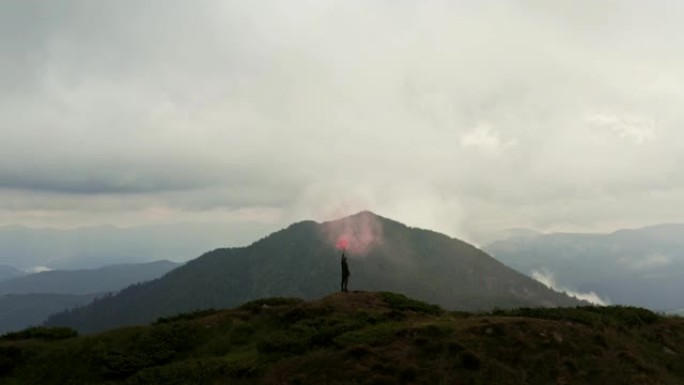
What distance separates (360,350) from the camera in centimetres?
2311

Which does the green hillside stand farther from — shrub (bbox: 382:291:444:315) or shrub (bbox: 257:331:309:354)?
shrub (bbox: 382:291:444:315)

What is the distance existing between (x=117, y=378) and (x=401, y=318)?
15.5 metres

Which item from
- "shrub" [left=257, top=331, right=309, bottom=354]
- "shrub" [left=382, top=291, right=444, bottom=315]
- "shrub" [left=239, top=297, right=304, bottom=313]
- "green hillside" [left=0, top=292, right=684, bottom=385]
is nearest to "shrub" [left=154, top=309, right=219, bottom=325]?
"shrub" [left=239, top=297, right=304, bottom=313]

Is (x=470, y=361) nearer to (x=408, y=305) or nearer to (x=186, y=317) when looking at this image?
(x=408, y=305)

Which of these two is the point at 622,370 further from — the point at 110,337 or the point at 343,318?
the point at 110,337

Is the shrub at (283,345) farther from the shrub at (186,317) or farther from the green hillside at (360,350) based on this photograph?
the shrub at (186,317)

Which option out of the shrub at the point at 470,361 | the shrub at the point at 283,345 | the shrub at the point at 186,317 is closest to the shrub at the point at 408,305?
the shrub at the point at 283,345

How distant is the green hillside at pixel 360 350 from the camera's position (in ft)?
70.6

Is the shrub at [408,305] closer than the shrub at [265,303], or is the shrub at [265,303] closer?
the shrub at [265,303]

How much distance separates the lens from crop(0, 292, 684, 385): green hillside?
21531 mm

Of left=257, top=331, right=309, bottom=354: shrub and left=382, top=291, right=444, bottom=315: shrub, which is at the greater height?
left=382, top=291, right=444, bottom=315: shrub

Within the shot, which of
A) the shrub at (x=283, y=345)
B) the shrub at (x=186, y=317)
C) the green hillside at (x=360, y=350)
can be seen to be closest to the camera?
the green hillside at (x=360, y=350)

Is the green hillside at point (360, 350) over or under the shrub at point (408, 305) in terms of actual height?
under

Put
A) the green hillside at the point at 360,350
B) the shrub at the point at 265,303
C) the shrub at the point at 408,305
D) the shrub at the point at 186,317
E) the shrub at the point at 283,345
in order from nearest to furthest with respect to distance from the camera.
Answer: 1. the green hillside at the point at 360,350
2. the shrub at the point at 283,345
3. the shrub at the point at 265,303
4. the shrub at the point at 186,317
5. the shrub at the point at 408,305
